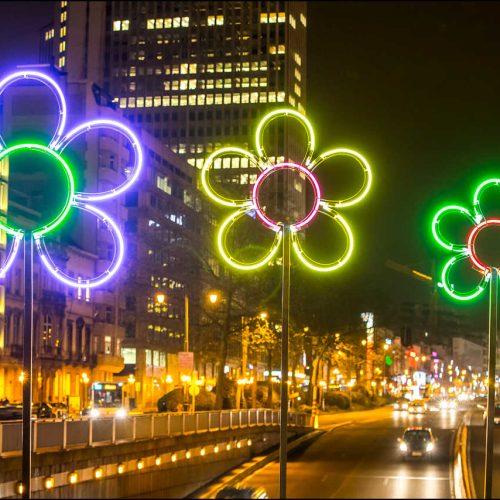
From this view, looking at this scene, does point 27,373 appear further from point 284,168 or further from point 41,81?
point 284,168

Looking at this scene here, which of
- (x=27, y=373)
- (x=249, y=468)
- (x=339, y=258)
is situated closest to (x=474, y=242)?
(x=339, y=258)

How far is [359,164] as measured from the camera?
78.4 ft

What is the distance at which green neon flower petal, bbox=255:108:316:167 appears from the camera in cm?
2280

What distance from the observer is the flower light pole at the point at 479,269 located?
20766 mm

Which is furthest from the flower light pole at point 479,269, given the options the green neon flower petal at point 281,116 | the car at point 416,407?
the car at point 416,407

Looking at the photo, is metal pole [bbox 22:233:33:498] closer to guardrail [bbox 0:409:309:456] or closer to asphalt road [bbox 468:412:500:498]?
guardrail [bbox 0:409:309:456]

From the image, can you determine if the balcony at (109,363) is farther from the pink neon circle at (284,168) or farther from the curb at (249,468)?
the pink neon circle at (284,168)

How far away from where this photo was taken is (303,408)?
9125 cm

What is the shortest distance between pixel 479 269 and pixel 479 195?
5.31 ft

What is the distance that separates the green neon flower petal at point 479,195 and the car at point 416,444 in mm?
32739

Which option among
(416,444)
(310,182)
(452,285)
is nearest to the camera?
(310,182)

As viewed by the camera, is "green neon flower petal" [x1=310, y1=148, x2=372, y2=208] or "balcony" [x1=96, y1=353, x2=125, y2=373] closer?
"green neon flower petal" [x1=310, y1=148, x2=372, y2=208]

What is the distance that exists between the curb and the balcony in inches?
1446

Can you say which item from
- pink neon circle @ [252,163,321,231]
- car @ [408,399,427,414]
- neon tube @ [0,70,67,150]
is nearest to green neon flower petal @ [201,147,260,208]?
pink neon circle @ [252,163,321,231]
